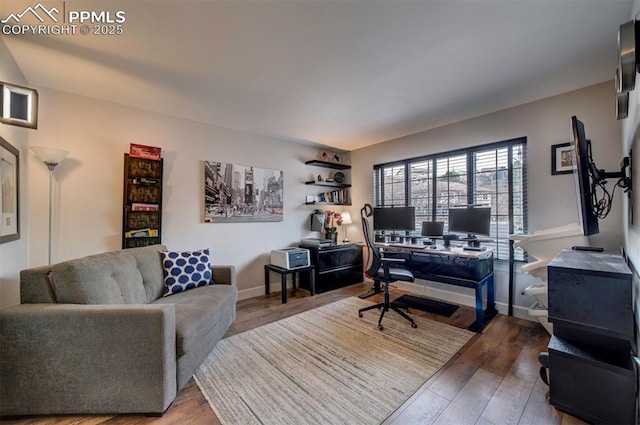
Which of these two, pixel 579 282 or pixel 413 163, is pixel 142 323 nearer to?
pixel 579 282

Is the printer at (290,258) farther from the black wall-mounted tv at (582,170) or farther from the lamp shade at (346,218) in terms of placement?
the black wall-mounted tv at (582,170)

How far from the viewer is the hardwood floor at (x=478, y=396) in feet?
4.90

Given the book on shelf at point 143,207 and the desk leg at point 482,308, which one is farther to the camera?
the book on shelf at point 143,207

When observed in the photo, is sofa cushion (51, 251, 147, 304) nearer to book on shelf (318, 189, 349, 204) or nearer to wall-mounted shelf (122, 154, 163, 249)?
wall-mounted shelf (122, 154, 163, 249)

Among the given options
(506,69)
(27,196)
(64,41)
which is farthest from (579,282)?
(27,196)

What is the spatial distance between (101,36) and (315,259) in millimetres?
3277

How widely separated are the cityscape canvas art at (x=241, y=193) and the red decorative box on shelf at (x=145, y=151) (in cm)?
58

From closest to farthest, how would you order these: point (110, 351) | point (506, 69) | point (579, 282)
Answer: point (579, 282) < point (110, 351) < point (506, 69)

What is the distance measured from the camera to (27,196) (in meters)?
2.29

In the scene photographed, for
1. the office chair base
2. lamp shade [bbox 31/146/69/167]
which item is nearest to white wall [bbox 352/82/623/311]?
the office chair base

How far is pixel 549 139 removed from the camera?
2758mm

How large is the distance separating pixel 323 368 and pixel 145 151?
2963 millimetres

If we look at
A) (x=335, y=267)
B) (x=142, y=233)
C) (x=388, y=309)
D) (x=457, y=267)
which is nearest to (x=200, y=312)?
(x=142, y=233)

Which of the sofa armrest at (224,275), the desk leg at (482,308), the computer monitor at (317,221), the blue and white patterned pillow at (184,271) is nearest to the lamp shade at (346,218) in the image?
the computer monitor at (317,221)
